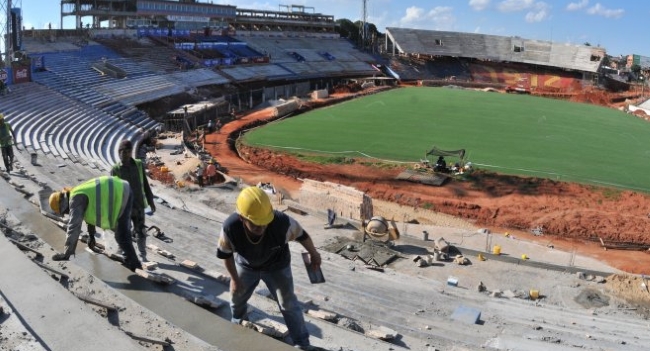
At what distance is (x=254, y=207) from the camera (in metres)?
5.15

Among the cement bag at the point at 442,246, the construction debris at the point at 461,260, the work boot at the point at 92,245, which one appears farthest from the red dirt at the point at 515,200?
the work boot at the point at 92,245

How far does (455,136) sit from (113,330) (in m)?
33.0

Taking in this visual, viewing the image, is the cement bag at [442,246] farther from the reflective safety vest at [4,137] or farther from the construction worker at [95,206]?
the reflective safety vest at [4,137]

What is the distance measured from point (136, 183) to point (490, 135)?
3156 centimetres

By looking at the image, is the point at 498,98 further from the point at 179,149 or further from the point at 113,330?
the point at 113,330

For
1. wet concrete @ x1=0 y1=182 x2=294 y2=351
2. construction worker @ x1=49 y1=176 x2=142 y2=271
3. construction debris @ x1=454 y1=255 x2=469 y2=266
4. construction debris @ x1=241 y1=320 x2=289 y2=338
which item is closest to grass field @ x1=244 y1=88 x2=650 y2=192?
construction debris @ x1=454 y1=255 x2=469 y2=266

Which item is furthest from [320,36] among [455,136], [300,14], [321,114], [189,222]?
[189,222]

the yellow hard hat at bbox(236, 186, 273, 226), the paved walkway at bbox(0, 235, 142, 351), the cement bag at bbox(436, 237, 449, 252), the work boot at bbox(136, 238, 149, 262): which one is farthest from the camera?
the cement bag at bbox(436, 237, 449, 252)

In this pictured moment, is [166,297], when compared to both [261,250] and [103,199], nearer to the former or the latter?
[103,199]

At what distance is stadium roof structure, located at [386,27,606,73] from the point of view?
7281 cm

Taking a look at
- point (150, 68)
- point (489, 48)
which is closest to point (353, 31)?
point (489, 48)

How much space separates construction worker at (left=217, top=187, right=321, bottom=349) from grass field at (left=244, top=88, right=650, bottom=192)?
24.1 metres

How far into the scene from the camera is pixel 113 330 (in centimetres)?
511

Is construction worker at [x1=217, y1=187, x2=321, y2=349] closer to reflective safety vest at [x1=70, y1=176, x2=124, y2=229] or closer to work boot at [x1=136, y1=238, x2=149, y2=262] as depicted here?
reflective safety vest at [x1=70, y1=176, x2=124, y2=229]
